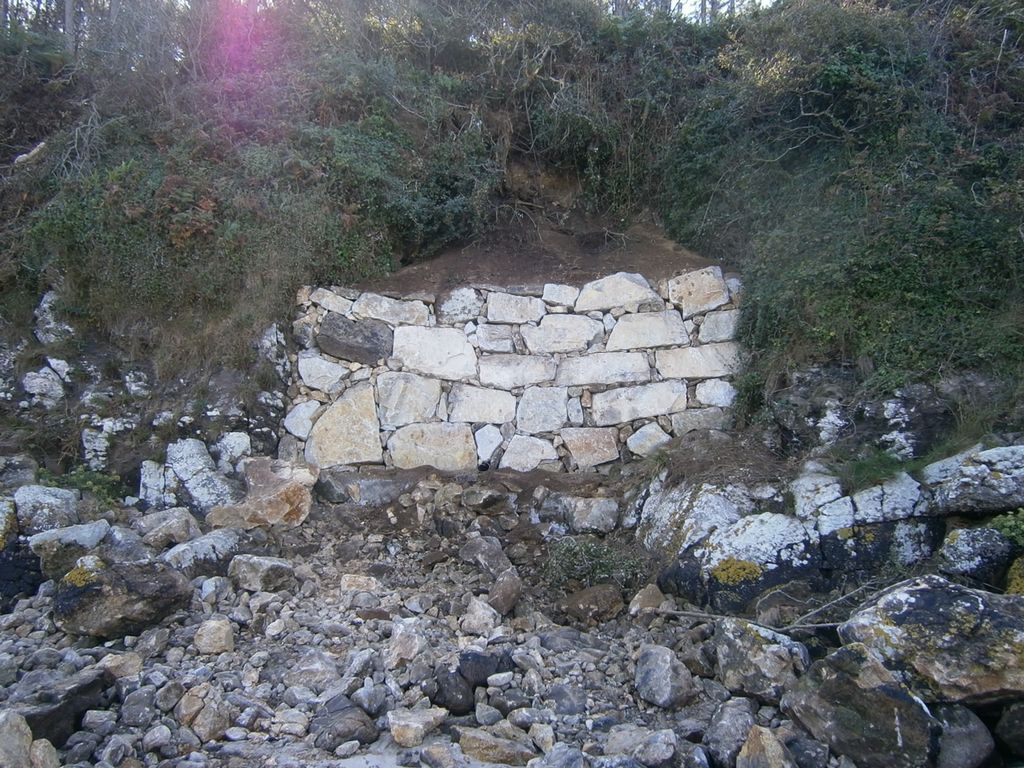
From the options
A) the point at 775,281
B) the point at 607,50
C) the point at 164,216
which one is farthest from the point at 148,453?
the point at 607,50

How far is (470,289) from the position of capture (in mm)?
7500

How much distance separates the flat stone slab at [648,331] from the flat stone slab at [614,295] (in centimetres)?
16

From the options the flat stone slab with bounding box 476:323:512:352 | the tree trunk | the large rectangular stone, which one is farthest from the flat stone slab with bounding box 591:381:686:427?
the tree trunk

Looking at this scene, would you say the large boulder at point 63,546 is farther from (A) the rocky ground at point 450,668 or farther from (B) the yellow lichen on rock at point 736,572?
(B) the yellow lichen on rock at point 736,572

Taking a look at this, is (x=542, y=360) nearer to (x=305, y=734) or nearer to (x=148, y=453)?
(x=148, y=453)

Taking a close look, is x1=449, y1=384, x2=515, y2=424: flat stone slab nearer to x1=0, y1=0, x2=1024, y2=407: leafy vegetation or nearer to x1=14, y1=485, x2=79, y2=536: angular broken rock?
x1=0, y1=0, x2=1024, y2=407: leafy vegetation

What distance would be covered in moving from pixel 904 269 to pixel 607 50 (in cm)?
430

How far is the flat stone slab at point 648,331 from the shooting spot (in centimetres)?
736

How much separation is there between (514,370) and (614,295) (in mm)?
1255

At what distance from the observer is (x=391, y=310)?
7332mm

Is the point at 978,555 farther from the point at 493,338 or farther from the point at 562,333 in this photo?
the point at 493,338

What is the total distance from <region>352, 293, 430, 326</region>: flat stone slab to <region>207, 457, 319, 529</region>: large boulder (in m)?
1.61

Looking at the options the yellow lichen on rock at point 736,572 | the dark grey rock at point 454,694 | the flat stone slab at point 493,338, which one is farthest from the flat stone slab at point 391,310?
the dark grey rock at point 454,694

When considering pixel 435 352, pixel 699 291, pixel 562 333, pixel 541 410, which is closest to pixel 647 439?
pixel 541 410
